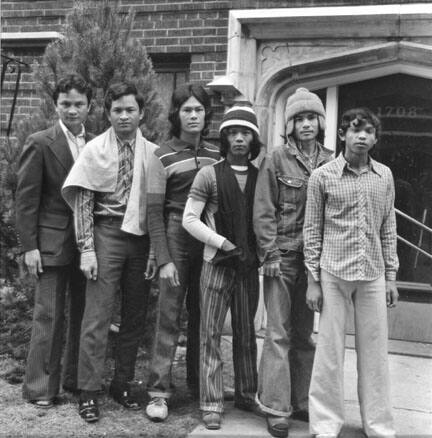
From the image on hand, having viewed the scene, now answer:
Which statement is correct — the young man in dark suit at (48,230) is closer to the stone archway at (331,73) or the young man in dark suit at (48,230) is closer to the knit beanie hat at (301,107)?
the knit beanie hat at (301,107)

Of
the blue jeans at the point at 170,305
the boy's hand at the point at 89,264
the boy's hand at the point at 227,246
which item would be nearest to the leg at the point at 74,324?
the boy's hand at the point at 89,264

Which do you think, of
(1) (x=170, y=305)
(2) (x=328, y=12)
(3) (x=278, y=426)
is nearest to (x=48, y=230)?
(1) (x=170, y=305)

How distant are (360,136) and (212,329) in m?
1.43

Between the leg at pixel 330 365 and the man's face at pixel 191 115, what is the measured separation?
4.00 feet

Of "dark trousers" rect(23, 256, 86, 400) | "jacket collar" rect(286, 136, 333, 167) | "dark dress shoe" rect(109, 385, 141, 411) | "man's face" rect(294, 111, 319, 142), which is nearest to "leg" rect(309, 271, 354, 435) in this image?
"jacket collar" rect(286, 136, 333, 167)

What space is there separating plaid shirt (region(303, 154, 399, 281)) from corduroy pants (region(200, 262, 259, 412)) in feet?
1.62

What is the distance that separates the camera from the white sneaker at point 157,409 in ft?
13.3

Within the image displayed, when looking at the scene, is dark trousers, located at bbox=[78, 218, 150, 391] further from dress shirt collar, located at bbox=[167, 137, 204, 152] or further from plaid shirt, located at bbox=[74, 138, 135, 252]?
dress shirt collar, located at bbox=[167, 137, 204, 152]

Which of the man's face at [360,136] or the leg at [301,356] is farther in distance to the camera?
the leg at [301,356]

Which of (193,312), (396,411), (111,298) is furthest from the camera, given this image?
(396,411)

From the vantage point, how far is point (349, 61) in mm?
6367

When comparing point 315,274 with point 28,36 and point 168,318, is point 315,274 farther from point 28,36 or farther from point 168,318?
point 28,36

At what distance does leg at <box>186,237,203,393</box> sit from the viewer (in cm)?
420

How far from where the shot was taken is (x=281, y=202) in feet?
13.2
